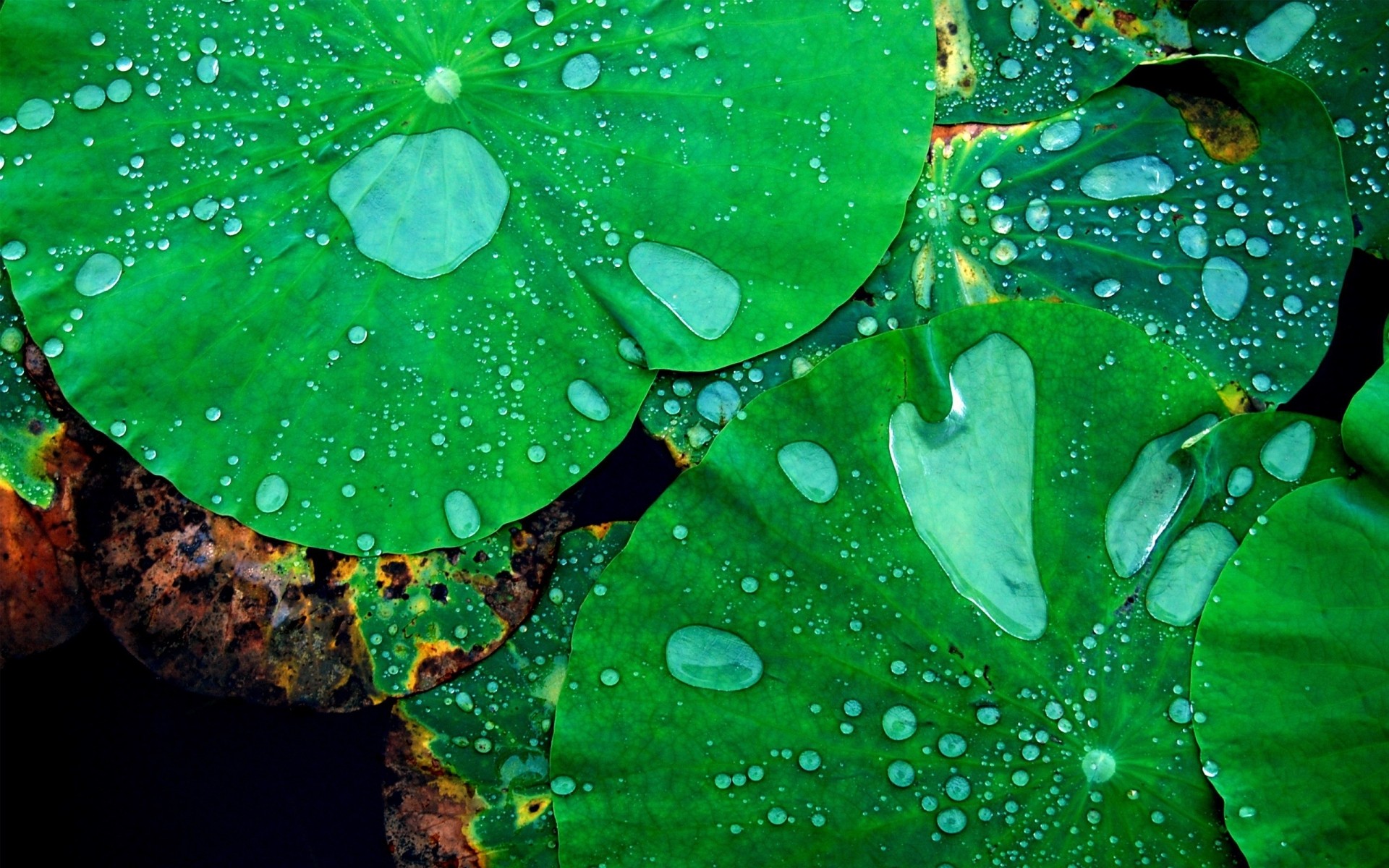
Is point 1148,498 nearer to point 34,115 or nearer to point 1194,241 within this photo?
point 1194,241

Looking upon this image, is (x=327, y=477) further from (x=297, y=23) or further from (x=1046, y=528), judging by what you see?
(x=1046, y=528)

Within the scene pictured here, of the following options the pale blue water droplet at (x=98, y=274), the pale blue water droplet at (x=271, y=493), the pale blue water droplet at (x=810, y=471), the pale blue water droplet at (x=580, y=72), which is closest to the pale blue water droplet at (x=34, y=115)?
the pale blue water droplet at (x=98, y=274)

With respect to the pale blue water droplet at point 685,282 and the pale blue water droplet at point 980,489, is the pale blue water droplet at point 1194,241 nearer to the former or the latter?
the pale blue water droplet at point 980,489

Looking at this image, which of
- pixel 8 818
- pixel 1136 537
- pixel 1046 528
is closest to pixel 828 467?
pixel 1046 528

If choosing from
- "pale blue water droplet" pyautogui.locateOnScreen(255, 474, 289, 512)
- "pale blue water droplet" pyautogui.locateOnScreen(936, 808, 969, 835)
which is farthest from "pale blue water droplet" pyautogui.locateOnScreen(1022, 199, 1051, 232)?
"pale blue water droplet" pyautogui.locateOnScreen(255, 474, 289, 512)

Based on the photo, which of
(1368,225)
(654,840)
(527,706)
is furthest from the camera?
(1368,225)

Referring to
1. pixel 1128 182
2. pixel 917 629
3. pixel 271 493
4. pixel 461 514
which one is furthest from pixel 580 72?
pixel 917 629
